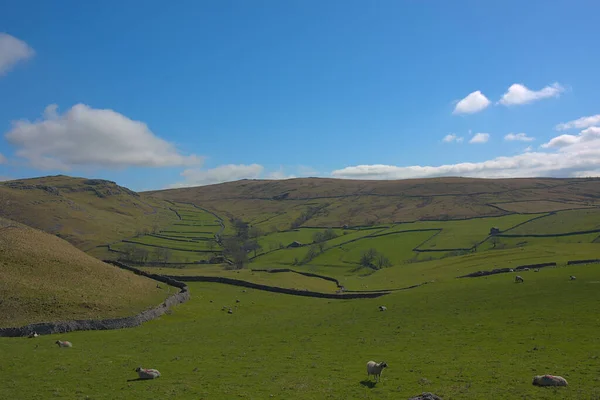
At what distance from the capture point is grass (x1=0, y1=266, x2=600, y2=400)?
65.6 feet

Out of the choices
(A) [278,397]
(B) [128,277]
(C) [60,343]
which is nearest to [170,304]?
(B) [128,277]

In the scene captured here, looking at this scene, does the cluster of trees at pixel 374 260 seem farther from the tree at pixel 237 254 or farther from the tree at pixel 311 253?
the tree at pixel 237 254

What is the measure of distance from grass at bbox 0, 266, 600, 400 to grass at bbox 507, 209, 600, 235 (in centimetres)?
10300

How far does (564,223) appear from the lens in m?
146

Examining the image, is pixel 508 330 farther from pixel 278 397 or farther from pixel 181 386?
pixel 181 386

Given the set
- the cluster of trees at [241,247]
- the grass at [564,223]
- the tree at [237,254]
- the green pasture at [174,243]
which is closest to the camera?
the tree at [237,254]

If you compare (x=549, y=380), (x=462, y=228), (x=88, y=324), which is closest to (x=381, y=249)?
(x=462, y=228)

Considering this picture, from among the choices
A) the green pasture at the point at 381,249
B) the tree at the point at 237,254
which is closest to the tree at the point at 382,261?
the green pasture at the point at 381,249

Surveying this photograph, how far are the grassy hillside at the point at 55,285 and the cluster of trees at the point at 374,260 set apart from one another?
82.1m

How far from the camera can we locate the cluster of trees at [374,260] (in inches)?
5025

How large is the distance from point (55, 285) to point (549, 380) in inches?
1821

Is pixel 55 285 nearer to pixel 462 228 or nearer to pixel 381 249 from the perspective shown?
pixel 381 249

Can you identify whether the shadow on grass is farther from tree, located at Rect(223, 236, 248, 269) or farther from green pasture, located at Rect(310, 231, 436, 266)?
green pasture, located at Rect(310, 231, 436, 266)

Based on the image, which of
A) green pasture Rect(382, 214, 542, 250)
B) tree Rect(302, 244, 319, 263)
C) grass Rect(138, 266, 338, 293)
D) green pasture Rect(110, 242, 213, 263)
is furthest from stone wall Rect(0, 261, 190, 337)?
green pasture Rect(382, 214, 542, 250)
